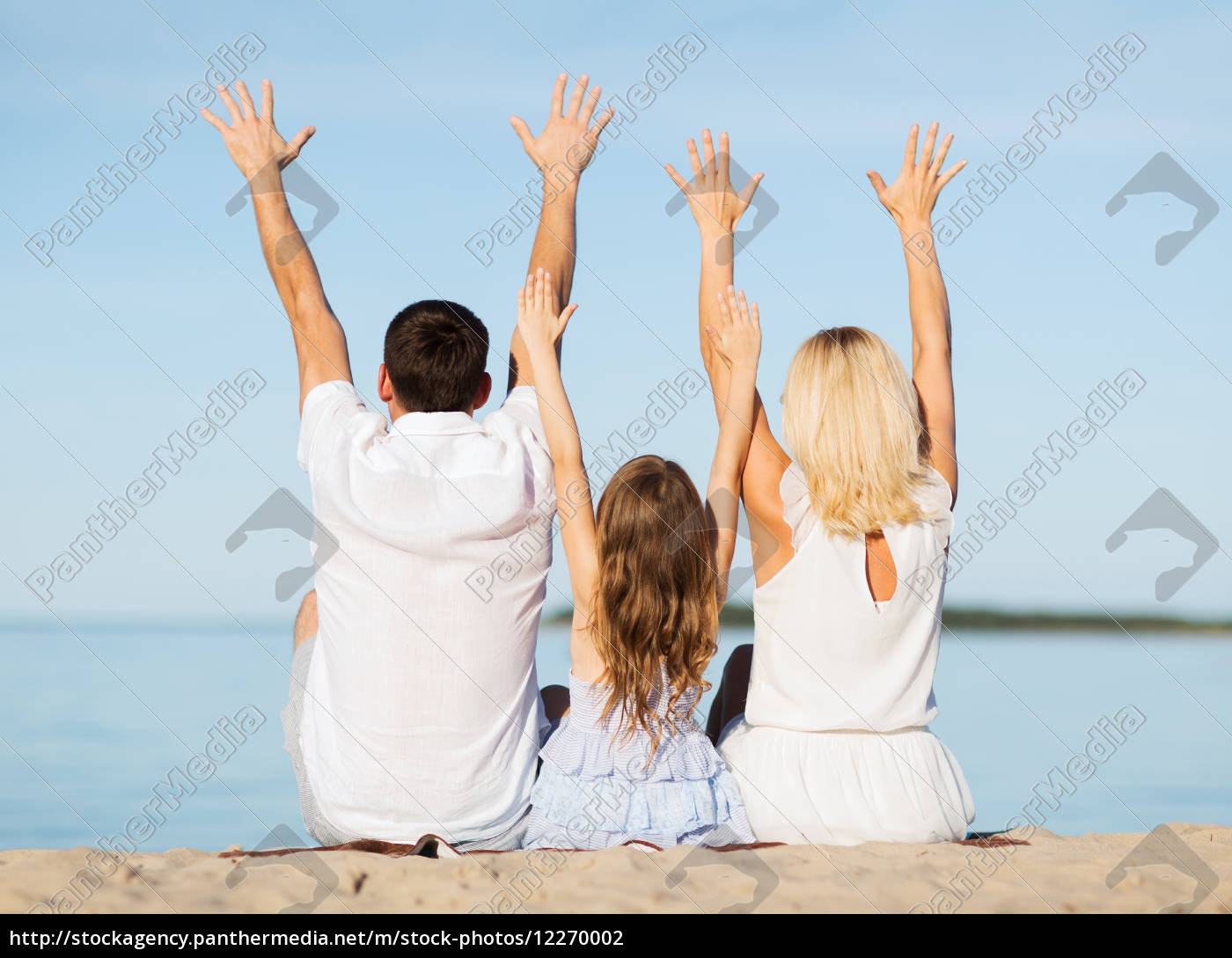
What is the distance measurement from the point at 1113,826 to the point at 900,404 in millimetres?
4573

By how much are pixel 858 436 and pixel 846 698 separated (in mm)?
824

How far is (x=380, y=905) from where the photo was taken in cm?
305

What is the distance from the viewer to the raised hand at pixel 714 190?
178 inches

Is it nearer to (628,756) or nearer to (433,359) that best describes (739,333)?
(433,359)

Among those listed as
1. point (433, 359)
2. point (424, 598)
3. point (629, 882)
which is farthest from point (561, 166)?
point (629, 882)

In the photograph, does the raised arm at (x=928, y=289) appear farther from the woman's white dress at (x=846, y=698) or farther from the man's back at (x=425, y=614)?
the man's back at (x=425, y=614)

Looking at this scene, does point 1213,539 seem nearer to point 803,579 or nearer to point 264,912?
point 803,579

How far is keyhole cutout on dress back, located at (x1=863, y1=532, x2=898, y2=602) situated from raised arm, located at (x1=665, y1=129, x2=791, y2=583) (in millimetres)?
251

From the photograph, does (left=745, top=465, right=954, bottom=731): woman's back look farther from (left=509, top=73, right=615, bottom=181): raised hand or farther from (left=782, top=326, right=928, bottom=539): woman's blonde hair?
(left=509, top=73, right=615, bottom=181): raised hand

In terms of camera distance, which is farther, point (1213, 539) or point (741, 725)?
point (1213, 539)

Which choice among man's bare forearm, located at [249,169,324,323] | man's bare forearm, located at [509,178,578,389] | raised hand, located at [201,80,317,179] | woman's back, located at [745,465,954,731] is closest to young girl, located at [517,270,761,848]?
woman's back, located at [745,465,954,731]

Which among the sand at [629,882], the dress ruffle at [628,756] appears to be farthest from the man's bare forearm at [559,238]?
the sand at [629,882]

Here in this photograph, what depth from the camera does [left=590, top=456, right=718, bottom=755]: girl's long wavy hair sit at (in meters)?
3.60

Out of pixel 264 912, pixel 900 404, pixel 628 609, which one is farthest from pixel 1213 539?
pixel 264 912
